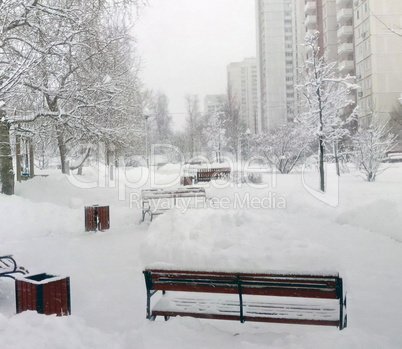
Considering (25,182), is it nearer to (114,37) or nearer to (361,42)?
(114,37)

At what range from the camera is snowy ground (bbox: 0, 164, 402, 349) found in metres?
4.35

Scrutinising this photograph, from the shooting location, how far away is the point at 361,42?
5491 centimetres

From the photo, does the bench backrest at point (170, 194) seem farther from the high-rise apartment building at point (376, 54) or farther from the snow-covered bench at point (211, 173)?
the high-rise apartment building at point (376, 54)

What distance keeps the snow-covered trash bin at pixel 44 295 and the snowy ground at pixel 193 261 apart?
0.26m

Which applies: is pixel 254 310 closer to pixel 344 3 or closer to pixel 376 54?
pixel 376 54

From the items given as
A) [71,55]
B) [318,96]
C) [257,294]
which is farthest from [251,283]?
[318,96]

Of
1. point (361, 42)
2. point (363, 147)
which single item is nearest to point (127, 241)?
point (363, 147)

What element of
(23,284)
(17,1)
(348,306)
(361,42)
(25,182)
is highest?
(361,42)

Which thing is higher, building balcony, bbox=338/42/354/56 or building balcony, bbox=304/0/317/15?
building balcony, bbox=304/0/317/15

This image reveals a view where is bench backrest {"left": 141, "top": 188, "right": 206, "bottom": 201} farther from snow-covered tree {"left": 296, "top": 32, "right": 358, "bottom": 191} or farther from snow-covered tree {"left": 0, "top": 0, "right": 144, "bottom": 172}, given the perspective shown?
snow-covered tree {"left": 296, "top": 32, "right": 358, "bottom": 191}

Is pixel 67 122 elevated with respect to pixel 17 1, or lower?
lower

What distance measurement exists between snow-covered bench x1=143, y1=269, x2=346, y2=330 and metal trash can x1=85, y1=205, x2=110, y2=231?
23.4ft

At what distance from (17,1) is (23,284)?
887 cm

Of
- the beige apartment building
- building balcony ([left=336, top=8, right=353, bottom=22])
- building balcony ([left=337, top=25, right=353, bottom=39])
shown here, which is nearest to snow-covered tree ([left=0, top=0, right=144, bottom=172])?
the beige apartment building
